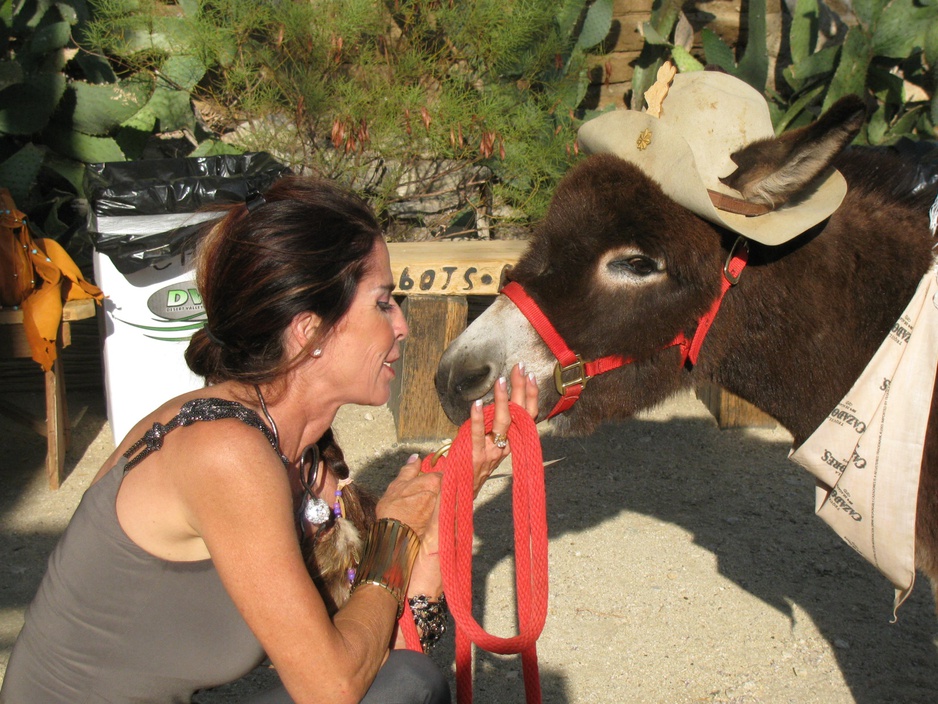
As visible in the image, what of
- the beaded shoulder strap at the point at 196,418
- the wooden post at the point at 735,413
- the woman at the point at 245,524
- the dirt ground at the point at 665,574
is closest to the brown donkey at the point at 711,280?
the woman at the point at 245,524

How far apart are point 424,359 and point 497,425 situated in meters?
2.57

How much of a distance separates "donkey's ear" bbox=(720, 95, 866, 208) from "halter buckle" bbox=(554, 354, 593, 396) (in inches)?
25.1

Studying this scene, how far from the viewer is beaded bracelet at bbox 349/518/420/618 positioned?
5.99 ft

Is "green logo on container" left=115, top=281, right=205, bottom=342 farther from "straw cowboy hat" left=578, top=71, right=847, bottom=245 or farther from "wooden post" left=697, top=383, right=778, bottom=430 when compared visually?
"wooden post" left=697, top=383, right=778, bottom=430

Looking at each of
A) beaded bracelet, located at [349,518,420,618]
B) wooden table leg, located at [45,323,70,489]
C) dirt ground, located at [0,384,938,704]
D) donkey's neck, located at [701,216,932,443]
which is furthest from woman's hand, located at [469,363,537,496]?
wooden table leg, located at [45,323,70,489]

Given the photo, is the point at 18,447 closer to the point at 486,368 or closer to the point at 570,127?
the point at 486,368

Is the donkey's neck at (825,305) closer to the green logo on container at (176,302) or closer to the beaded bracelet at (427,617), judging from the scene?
the beaded bracelet at (427,617)

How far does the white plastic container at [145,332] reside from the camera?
13.8 feet

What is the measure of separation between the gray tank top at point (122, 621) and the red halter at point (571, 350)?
886mm

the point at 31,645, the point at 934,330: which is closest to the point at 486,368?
the point at 934,330

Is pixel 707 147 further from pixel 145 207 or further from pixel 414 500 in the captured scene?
pixel 145 207

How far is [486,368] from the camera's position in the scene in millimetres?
2287

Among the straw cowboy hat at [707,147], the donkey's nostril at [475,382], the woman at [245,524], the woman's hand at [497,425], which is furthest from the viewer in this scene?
the donkey's nostril at [475,382]

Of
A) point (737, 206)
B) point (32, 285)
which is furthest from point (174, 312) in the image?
point (737, 206)
